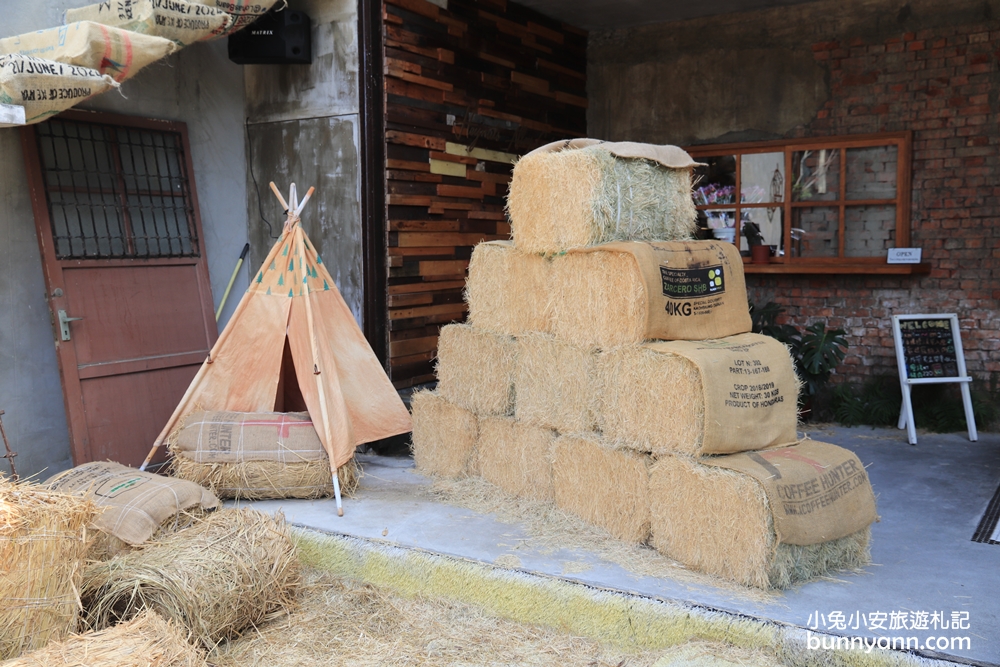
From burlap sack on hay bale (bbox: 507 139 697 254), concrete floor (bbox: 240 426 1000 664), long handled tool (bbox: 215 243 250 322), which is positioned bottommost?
concrete floor (bbox: 240 426 1000 664)

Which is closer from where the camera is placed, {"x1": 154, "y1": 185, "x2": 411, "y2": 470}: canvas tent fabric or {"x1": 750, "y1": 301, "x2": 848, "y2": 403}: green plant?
{"x1": 154, "y1": 185, "x2": 411, "y2": 470}: canvas tent fabric

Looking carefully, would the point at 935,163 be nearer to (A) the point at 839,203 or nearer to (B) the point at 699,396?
(A) the point at 839,203

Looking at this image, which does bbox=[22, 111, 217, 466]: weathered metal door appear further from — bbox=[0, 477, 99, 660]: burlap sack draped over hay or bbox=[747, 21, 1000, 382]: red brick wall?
bbox=[747, 21, 1000, 382]: red brick wall

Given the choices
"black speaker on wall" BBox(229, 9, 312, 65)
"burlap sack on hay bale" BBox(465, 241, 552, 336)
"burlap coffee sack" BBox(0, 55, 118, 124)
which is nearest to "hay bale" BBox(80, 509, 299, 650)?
"burlap sack on hay bale" BBox(465, 241, 552, 336)

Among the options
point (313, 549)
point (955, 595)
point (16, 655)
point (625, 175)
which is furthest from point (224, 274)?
point (955, 595)

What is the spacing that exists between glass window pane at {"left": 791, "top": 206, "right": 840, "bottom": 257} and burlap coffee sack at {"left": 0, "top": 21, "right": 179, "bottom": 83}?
4797mm

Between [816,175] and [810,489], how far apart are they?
13.2 ft

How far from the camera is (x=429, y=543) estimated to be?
370 cm

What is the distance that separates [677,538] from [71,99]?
11.4ft

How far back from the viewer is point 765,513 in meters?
3.10

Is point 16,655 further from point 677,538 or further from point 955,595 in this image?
point 955,595

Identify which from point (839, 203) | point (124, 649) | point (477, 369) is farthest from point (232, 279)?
point (839, 203)

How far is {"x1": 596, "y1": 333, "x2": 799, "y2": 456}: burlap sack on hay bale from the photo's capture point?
11.0 ft

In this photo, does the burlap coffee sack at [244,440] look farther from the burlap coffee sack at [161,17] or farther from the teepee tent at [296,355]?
the burlap coffee sack at [161,17]
